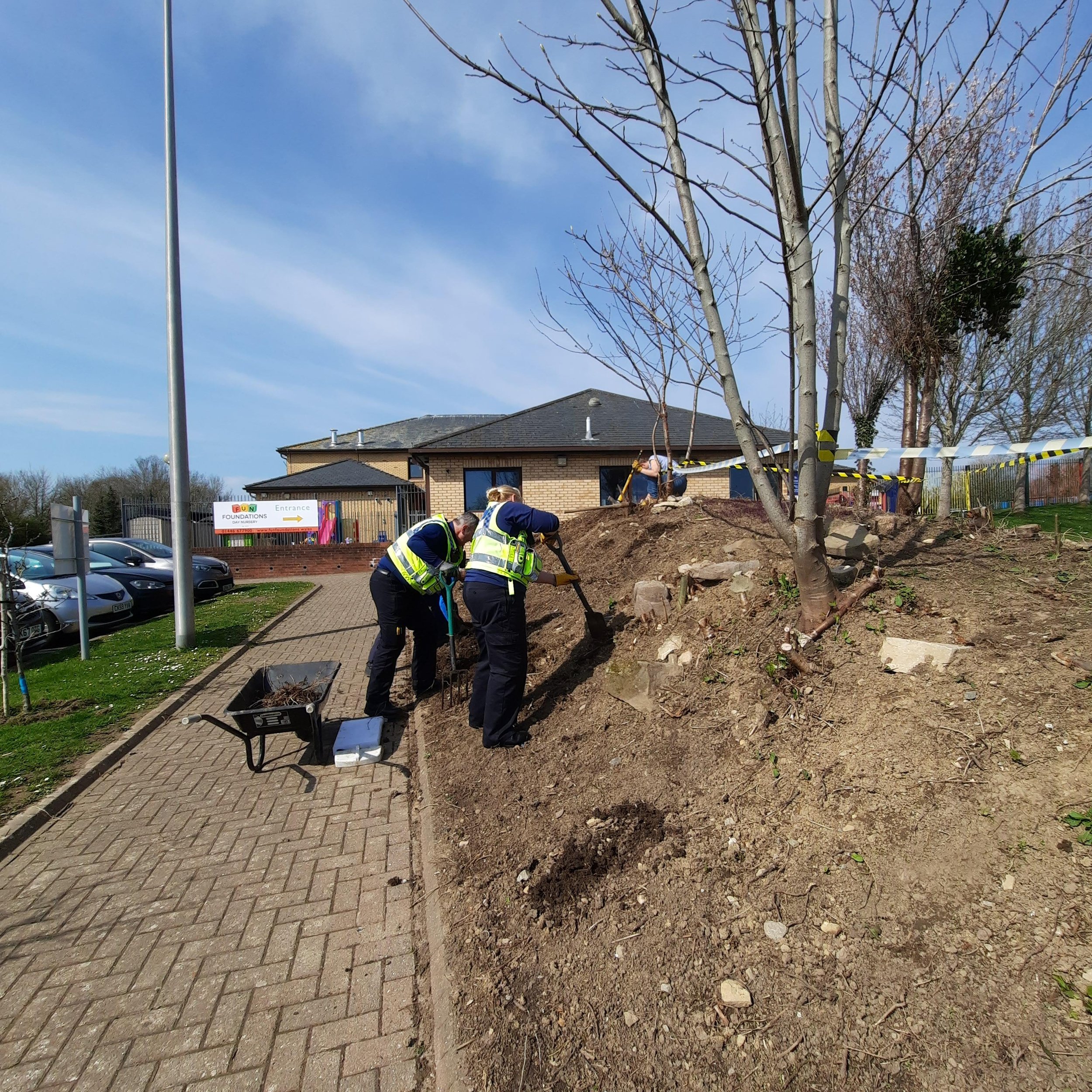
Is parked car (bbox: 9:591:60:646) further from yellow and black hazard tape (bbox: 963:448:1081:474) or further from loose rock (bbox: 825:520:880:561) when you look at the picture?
yellow and black hazard tape (bbox: 963:448:1081:474)

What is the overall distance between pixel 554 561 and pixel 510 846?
5.90m

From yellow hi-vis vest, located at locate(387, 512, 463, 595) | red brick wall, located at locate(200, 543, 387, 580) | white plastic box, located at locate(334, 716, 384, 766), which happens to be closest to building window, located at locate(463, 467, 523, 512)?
red brick wall, located at locate(200, 543, 387, 580)

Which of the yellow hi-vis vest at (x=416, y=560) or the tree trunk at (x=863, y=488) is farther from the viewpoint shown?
the tree trunk at (x=863, y=488)

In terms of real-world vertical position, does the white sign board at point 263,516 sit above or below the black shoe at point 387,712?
above

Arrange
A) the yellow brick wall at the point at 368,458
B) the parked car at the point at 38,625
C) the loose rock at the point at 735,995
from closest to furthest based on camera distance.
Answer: the loose rock at the point at 735,995, the parked car at the point at 38,625, the yellow brick wall at the point at 368,458

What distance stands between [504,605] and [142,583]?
11.4m

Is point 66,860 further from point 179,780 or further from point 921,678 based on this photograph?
point 921,678

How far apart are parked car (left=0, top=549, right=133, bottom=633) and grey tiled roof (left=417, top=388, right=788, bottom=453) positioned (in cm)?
912

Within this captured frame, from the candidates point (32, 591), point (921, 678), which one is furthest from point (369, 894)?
point (32, 591)

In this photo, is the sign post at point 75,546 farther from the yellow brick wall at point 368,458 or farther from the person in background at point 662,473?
the yellow brick wall at point 368,458

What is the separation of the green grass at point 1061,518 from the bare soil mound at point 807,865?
151 inches

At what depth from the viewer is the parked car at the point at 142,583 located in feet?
41.8

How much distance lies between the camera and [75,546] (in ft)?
27.6

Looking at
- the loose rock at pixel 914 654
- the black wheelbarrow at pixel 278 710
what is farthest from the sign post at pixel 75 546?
A: the loose rock at pixel 914 654
